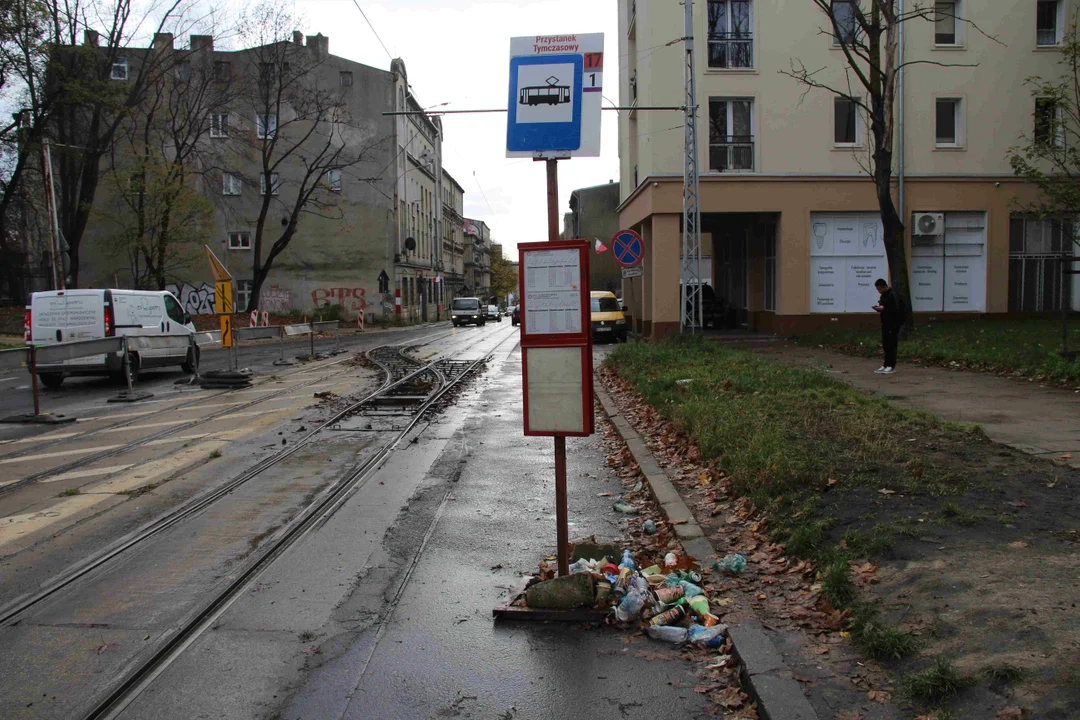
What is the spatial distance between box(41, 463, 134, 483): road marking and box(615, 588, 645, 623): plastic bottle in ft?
19.5

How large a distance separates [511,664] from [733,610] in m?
1.26

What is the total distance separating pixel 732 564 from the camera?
5.23 meters

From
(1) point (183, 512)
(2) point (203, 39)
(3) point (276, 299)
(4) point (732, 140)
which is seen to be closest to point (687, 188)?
(4) point (732, 140)

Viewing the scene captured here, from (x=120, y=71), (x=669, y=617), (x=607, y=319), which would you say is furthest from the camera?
(x=120, y=71)

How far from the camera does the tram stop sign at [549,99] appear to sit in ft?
15.9

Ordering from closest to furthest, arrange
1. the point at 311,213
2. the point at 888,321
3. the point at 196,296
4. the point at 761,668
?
the point at 761,668, the point at 888,321, the point at 311,213, the point at 196,296

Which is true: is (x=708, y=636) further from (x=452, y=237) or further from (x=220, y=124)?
(x=452, y=237)

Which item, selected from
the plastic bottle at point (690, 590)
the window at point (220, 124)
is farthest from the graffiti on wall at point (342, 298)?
the plastic bottle at point (690, 590)

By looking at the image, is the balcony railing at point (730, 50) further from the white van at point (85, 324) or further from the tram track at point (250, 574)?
the tram track at point (250, 574)

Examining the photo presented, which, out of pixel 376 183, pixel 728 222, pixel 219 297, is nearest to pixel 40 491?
pixel 219 297

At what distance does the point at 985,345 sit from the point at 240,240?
42.4 m

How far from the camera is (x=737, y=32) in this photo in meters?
26.8

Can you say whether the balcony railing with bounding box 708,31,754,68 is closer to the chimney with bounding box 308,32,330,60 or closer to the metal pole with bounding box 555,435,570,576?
the metal pole with bounding box 555,435,570,576

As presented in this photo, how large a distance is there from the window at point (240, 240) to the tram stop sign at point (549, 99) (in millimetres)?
47851
